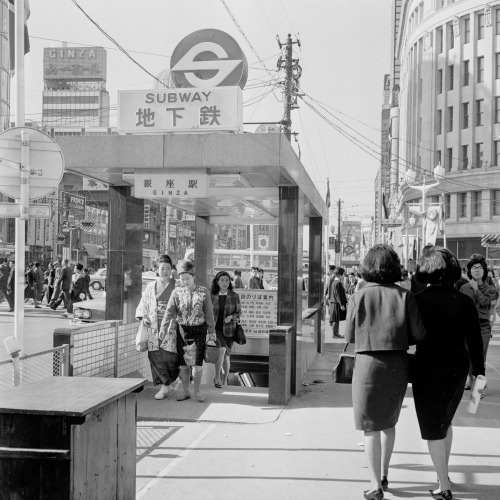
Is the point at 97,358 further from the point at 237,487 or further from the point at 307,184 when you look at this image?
the point at 307,184

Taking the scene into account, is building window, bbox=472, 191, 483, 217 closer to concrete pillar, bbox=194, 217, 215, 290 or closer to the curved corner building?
the curved corner building

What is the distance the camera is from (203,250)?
14.3 m

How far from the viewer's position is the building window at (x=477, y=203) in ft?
172

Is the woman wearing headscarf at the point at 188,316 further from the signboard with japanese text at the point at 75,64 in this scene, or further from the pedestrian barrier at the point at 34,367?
the signboard with japanese text at the point at 75,64

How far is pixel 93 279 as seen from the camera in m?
39.9

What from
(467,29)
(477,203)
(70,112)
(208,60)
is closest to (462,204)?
(477,203)

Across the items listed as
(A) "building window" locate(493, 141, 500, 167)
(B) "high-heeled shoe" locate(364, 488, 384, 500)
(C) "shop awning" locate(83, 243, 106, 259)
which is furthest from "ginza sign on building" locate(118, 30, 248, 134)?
(C) "shop awning" locate(83, 243, 106, 259)

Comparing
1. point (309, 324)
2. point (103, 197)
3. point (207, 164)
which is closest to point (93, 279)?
point (309, 324)

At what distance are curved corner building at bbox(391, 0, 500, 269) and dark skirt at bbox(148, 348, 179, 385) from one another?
1793 inches

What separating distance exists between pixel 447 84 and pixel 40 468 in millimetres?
59310

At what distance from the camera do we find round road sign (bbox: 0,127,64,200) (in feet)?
21.3

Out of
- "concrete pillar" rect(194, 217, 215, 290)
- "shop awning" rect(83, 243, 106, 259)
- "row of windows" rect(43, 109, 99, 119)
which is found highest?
"row of windows" rect(43, 109, 99, 119)

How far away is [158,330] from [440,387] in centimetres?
423

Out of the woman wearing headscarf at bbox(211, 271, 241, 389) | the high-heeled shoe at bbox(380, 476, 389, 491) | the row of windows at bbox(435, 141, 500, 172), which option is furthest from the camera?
the row of windows at bbox(435, 141, 500, 172)
